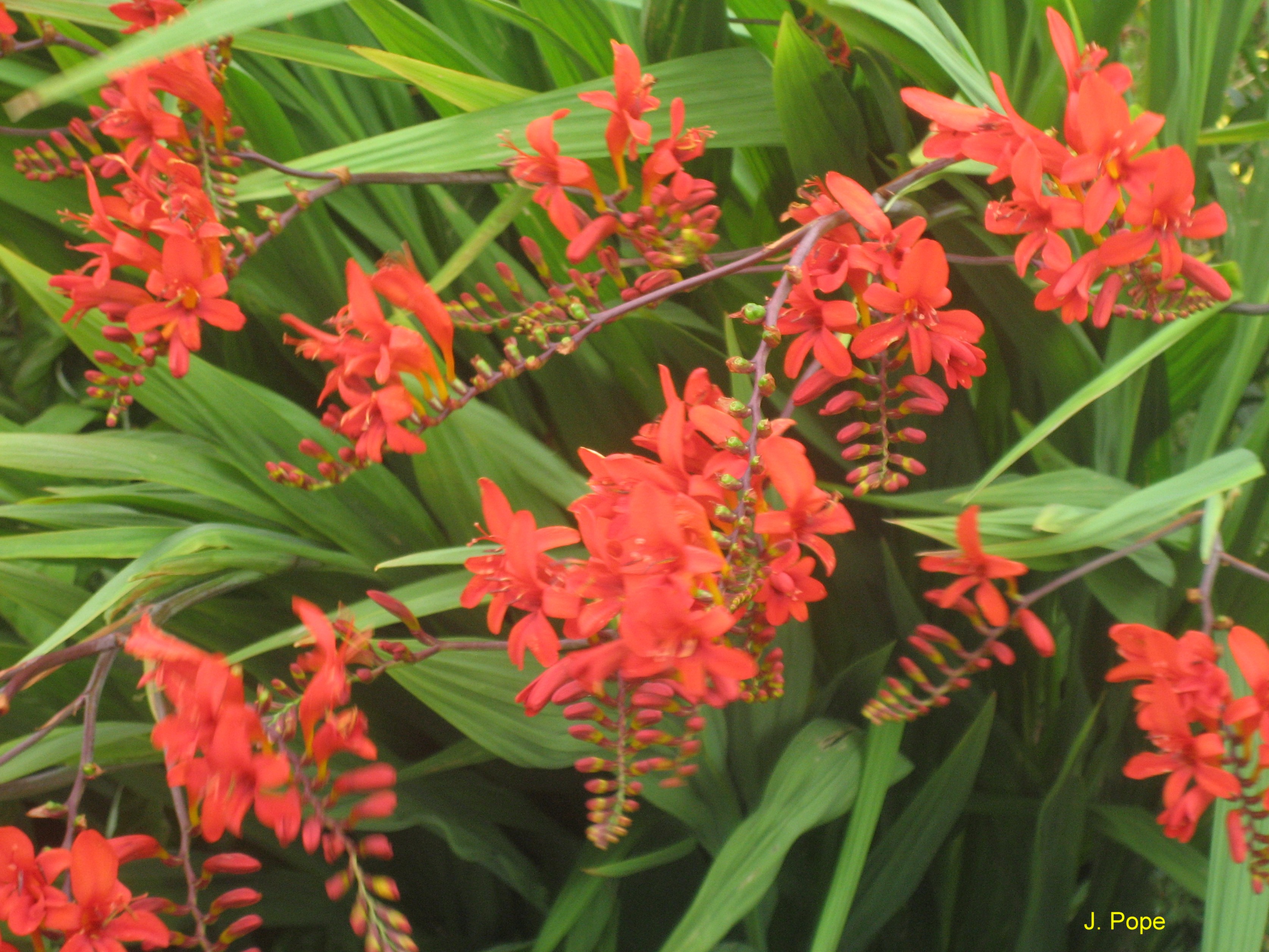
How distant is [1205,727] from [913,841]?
23cm

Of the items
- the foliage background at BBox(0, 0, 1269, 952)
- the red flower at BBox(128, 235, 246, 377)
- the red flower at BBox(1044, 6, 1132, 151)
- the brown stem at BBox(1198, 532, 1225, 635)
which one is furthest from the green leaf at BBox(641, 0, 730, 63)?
the brown stem at BBox(1198, 532, 1225, 635)

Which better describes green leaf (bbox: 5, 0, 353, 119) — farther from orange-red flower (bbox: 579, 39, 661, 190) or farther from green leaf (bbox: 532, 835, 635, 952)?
green leaf (bbox: 532, 835, 635, 952)

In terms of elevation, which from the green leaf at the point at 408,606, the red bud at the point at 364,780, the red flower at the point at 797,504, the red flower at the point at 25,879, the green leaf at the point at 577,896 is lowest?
the green leaf at the point at 577,896

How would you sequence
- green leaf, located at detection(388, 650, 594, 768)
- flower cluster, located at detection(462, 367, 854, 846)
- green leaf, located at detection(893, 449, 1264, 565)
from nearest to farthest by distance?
1. flower cluster, located at detection(462, 367, 854, 846)
2. green leaf, located at detection(893, 449, 1264, 565)
3. green leaf, located at detection(388, 650, 594, 768)

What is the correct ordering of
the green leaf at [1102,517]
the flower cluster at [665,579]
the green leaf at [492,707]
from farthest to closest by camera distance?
the green leaf at [492,707]
the green leaf at [1102,517]
the flower cluster at [665,579]

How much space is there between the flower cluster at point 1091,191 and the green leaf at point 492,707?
0.38 m

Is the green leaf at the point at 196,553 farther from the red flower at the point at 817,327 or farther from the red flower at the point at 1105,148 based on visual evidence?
the red flower at the point at 1105,148

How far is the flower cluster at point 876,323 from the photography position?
40 centimetres

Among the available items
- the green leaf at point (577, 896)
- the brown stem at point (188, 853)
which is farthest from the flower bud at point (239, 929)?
the green leaf at point (577, 896)

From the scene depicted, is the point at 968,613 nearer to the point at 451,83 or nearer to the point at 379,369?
the point at 379,369

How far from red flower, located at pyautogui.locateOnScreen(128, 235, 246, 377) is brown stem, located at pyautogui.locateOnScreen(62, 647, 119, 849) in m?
0.16

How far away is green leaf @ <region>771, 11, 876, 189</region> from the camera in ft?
1.75

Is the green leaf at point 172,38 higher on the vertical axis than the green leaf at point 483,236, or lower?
higher

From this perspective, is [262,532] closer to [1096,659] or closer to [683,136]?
[683,136]
